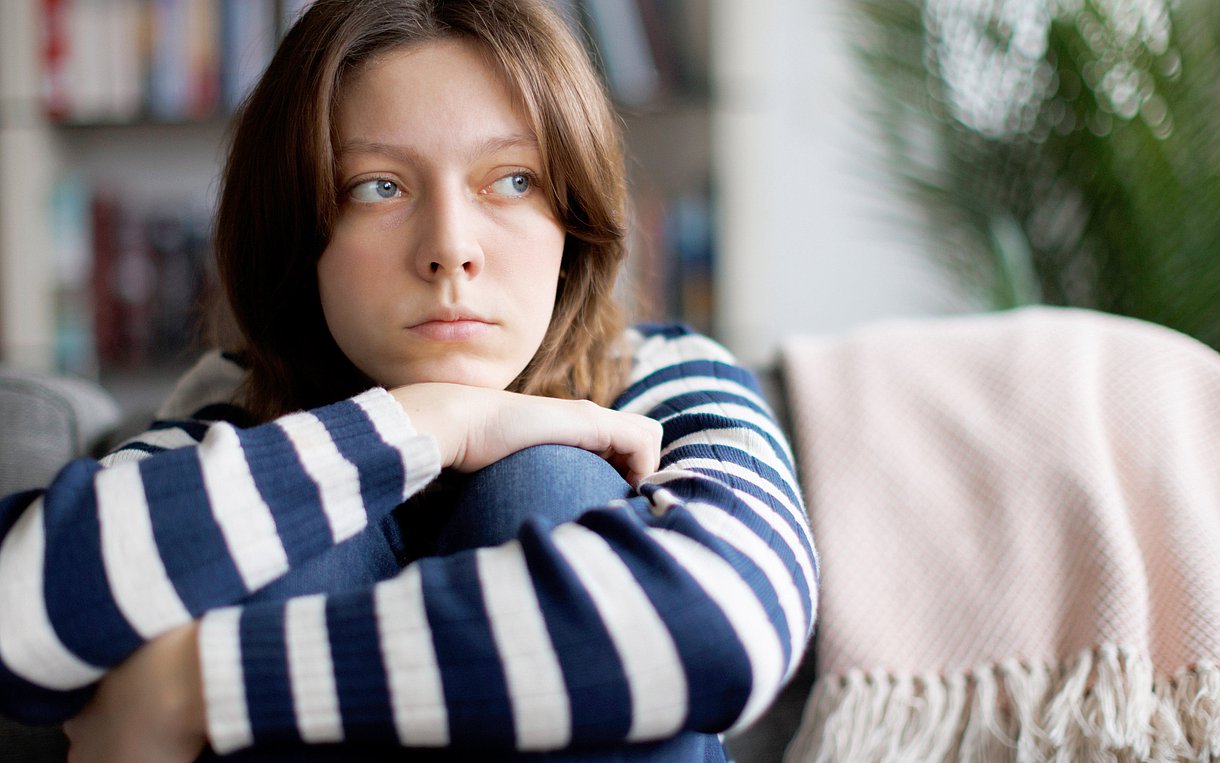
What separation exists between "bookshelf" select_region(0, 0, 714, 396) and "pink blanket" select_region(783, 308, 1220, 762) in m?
0.91

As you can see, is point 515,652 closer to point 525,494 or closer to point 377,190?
point 525,494

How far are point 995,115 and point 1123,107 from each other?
180mm

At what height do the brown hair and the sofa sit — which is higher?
the brown hair

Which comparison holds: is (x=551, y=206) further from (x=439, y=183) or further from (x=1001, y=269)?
(x=1001, y=269)

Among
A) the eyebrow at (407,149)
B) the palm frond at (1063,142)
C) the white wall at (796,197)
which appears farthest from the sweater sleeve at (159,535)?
the white wall at (796,197)

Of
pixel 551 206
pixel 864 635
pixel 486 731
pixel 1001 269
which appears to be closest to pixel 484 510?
pixel 486 731

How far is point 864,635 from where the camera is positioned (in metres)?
0.79

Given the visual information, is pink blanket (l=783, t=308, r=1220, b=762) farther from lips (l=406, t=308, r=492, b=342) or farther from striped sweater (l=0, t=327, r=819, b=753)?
lips (l=406, t=308, r=492, b=342)

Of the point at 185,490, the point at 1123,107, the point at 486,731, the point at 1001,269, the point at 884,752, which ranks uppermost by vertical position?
Answer: the point at 1123,107

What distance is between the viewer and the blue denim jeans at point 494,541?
56 cm

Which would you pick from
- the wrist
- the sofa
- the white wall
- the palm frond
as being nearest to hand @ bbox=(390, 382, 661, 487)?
the wrist

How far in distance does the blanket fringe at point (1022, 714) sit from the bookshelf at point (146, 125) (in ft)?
3.55

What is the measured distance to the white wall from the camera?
5.77ft

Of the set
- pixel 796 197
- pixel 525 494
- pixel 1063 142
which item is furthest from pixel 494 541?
pixel 796 197
